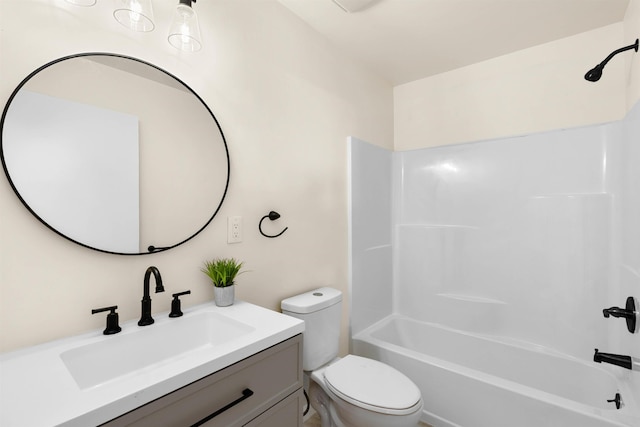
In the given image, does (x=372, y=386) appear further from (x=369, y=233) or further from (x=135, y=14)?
(x=135, y=14)

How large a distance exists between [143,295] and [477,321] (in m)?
2.24

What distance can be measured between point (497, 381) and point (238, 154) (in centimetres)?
183

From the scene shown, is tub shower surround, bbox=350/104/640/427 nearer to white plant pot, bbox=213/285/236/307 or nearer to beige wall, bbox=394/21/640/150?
beige wall, bbox=394/21/640/150

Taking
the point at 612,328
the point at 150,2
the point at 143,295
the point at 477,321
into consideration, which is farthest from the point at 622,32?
the point at 143,295

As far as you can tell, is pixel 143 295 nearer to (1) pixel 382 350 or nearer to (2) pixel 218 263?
(2) pixel 218 263

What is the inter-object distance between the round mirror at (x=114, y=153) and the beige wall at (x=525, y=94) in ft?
6.24

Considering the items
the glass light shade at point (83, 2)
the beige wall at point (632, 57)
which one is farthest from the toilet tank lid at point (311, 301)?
the beige wall at point (632, 57)

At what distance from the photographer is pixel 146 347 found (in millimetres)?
1043

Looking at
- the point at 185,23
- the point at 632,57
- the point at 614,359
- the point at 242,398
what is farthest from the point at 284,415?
the point at 632,57

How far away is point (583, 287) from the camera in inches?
75.7

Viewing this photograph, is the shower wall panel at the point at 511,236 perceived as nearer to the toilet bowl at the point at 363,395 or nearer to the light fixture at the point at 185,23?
the toilet bowl at the point at 363,395

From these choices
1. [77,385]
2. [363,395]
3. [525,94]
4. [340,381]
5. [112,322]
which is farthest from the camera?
[525,94]

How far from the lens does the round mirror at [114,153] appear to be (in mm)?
921

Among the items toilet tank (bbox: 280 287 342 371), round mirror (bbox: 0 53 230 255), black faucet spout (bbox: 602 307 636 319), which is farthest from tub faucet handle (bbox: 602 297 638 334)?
round mirror (bbox: 0 53 230 255)
